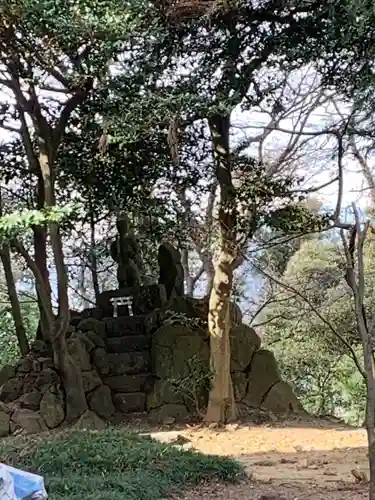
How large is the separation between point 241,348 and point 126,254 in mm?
2282

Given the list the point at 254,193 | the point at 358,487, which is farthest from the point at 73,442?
the point at 254,193

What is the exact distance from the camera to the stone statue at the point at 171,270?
31.9ft

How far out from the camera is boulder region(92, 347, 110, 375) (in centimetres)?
884

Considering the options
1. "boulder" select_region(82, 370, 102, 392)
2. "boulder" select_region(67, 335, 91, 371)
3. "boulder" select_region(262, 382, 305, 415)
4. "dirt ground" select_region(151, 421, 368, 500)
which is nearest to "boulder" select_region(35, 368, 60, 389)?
"boulder" select_region(67, 335, 91, 371)

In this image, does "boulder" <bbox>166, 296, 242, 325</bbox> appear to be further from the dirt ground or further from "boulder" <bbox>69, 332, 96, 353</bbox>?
the dirt ground

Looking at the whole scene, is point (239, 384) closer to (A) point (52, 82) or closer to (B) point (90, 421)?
(B) point (90, 421)

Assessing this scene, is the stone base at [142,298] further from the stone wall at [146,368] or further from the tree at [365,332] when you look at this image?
the tree at [365,332]

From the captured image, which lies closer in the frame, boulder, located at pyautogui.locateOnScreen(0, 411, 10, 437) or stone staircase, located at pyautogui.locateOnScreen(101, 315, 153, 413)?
boulder, located at pyautogui.locateOnScreen(0, 411, 10, 437)

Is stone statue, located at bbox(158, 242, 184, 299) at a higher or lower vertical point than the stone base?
higher

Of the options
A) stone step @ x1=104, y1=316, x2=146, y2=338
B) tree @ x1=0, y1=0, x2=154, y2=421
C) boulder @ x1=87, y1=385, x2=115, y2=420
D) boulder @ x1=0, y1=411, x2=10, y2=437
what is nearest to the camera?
tree @ x1=0, y1=0, x2=154, y2=421

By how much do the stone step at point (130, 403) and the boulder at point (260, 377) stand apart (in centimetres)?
140

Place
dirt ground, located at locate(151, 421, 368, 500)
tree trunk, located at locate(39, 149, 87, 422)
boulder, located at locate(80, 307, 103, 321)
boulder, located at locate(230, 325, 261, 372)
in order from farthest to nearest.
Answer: boulder, located at locate(80, 307, 103, 321)
boulder, located at locate(230, 325, 261, 372)
tree trunk, located at locate(39, 149, 87, 422)
dirt ground, located at locate(151, 421, 368, 500)

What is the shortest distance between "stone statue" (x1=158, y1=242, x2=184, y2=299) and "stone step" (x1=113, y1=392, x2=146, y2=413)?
1.63m

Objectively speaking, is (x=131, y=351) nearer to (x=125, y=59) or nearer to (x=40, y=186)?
(x=40, y=186)
